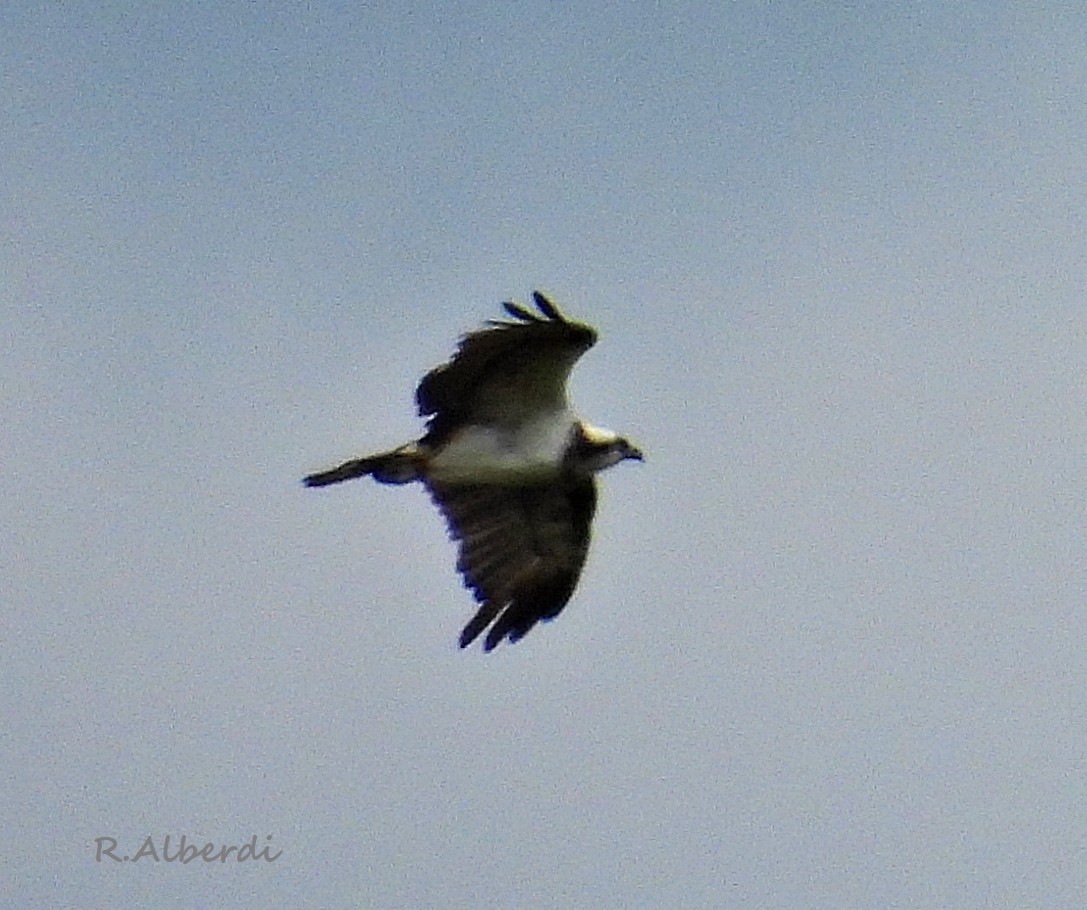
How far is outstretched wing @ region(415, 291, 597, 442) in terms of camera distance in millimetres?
13859

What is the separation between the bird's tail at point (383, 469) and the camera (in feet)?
48.3

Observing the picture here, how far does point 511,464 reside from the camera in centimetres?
1497

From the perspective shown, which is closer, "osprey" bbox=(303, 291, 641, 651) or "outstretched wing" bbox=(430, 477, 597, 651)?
"osprey" bbox=(303, 291, 641, 651)

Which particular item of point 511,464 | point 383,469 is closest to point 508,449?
point 511,464

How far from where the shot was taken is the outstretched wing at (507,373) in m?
13.9

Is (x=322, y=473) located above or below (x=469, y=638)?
above

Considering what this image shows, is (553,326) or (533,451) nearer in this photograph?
(553,326)

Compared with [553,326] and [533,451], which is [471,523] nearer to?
[533,451]

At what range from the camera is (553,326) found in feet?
45.2

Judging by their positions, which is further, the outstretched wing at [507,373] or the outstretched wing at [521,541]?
the outstretched wing at [521,541]

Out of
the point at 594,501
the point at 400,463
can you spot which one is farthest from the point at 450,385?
the point at 594,501

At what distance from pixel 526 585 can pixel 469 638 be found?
604 millimetres

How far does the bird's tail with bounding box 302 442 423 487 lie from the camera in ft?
48.3

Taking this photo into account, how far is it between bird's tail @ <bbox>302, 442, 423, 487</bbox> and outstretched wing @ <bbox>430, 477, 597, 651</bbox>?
0.51 meters
